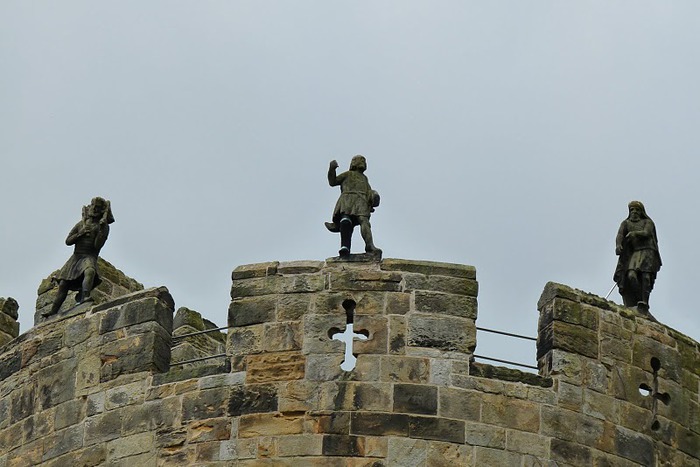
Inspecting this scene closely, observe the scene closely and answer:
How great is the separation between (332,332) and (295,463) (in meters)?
1.64

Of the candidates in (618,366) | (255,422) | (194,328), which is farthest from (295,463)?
(194,328)

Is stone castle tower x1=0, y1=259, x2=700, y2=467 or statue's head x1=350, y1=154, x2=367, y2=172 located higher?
statue's head x1=350, y1=154, x2=367, y2=172

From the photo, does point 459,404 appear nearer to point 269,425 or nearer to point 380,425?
point 380,425

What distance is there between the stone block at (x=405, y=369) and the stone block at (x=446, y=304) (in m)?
0.64

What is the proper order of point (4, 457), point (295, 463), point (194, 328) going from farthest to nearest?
1. point (194, 328)
2. point (4, 457)
3. point (295, 463)

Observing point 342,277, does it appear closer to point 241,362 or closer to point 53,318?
point 241,362

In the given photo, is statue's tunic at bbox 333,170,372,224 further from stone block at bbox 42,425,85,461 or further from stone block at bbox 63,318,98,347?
stone block at bbox 42,425,85,461

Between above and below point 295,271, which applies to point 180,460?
below

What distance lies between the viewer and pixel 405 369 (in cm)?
2848

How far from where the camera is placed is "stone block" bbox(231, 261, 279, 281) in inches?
1154

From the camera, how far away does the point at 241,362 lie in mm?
28844

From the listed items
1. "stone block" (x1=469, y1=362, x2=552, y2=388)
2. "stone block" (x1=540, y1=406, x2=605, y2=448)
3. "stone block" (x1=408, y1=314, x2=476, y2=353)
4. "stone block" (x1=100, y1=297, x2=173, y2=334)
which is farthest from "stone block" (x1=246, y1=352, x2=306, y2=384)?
"stone block" (x1=540, y1=406, x2=605, y2=448)

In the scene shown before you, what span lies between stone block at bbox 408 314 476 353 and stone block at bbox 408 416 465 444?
90cm

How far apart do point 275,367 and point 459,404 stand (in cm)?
210
